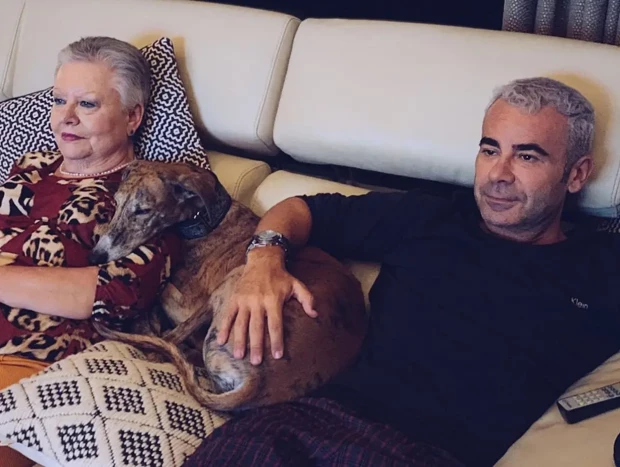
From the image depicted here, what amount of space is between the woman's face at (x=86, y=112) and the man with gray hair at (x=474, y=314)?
2.09 feet

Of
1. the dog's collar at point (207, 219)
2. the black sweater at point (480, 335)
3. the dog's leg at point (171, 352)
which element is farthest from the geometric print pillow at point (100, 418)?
the dog's collar at point (207, 219)

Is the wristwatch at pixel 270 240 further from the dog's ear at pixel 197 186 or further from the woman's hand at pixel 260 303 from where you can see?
the dog's ear at pixel 197 186

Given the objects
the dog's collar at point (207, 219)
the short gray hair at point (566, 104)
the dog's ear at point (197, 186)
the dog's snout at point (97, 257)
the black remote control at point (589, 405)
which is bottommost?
the black remote control at point (589, 405)

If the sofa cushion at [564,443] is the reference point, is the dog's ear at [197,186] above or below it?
above

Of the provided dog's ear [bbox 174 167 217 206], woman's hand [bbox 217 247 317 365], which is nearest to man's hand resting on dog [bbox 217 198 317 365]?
woman's hand [bbox 217 247 317 365]

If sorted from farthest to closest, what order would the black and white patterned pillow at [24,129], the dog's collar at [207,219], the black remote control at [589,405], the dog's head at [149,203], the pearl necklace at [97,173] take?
the black and white patterned pillow at [24,129] < the pearl necklace at [97,173] < the dog's collar at [207,219] < the dog's head at [149,203] < the black remote control at [589,405]

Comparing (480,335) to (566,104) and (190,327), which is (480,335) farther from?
(190,327)

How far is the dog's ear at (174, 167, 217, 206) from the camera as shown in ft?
6.49

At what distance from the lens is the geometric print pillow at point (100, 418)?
1.47 meters

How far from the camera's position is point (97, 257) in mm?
1897

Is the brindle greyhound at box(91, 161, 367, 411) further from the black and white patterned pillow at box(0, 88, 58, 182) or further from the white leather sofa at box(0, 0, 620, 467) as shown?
the black and white patterned pillow at box(0, 88, 58, 182)

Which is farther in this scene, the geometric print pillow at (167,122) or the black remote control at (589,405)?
the geometric print pillow at (167,122)

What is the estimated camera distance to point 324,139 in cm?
214

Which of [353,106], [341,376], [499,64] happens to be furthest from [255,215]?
[499,64]
